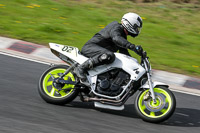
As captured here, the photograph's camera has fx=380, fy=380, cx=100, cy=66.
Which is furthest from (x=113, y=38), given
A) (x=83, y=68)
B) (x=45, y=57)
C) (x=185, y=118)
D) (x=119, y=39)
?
(x=45, y=57)

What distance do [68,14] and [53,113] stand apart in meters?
7.33

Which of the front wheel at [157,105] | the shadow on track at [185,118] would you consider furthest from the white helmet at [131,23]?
the shadow on track at [185,118]

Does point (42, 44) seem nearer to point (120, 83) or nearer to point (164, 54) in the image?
point (164, 54)

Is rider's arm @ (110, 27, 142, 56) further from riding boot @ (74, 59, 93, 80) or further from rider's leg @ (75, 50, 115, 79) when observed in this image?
riding boot @ (74, 59, 93, 80)

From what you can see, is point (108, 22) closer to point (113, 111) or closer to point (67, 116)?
point (113, 111)

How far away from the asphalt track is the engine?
0.37 m

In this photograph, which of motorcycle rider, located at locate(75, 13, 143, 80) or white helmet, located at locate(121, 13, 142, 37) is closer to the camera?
motorcycle rider, located at locate(75, 13, 143, 80)

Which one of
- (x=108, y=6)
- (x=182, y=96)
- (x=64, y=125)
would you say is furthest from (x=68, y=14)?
(x=64, y=125)

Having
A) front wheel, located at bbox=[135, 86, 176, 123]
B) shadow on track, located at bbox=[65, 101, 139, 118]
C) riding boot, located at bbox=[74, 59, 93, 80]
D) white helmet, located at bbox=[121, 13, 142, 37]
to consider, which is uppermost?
white helmet, located at bbox=[121, 13, 142, 37]

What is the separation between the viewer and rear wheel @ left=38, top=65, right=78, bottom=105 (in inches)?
249

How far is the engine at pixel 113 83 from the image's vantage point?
617cm

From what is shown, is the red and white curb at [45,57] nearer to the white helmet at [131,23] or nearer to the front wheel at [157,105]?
the front wheel at [157,105]

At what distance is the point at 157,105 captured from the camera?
19.9 feet

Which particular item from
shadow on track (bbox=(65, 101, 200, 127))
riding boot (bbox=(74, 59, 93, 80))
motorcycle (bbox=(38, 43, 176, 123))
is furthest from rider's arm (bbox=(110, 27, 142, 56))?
shadow on track (bbox=(65, 101, 200, 127))
